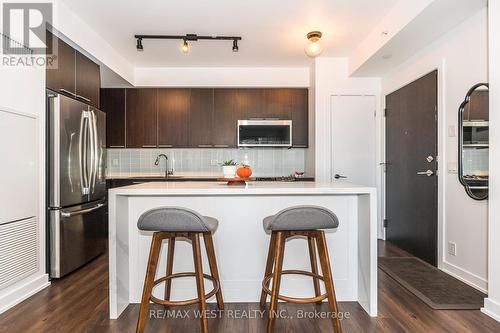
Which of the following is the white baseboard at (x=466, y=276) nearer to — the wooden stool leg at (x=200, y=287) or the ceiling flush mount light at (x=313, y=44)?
the wooden stool leg at (x=200, y=287)

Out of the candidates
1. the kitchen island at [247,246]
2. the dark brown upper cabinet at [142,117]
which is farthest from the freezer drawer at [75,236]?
the dark brown upper cabinet at [142,117]

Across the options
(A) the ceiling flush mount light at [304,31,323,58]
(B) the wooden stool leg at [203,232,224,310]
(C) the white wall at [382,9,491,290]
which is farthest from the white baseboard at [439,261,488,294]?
(A) the ceiling flush mount light at [304,31,323,58]

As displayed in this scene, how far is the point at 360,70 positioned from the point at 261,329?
3.25m

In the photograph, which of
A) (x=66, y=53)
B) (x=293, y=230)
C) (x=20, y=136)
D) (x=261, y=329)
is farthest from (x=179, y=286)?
(x=66, y=53)

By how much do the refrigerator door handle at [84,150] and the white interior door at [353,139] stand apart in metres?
2.98

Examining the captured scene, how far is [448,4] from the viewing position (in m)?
2.26

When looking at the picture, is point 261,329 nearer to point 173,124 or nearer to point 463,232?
point 463,232

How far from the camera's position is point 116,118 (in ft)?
14.6

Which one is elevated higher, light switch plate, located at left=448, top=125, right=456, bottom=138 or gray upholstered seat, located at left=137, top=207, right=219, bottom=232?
light switch plate, located at left=448, top=125, right=456, bottom=138

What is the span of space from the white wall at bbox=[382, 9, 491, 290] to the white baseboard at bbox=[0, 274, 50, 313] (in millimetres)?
3628

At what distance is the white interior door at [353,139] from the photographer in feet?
13.4

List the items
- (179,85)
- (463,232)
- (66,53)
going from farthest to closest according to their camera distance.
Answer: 1. (179,85)
2. (66,53)
3. (463,232)

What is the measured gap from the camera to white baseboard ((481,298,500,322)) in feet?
6.49

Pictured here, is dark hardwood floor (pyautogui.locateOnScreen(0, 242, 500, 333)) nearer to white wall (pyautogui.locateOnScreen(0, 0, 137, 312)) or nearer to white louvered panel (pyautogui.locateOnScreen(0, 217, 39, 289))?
white wall (pyautogui.locateOnScreen(0, 0, 137, 312))
